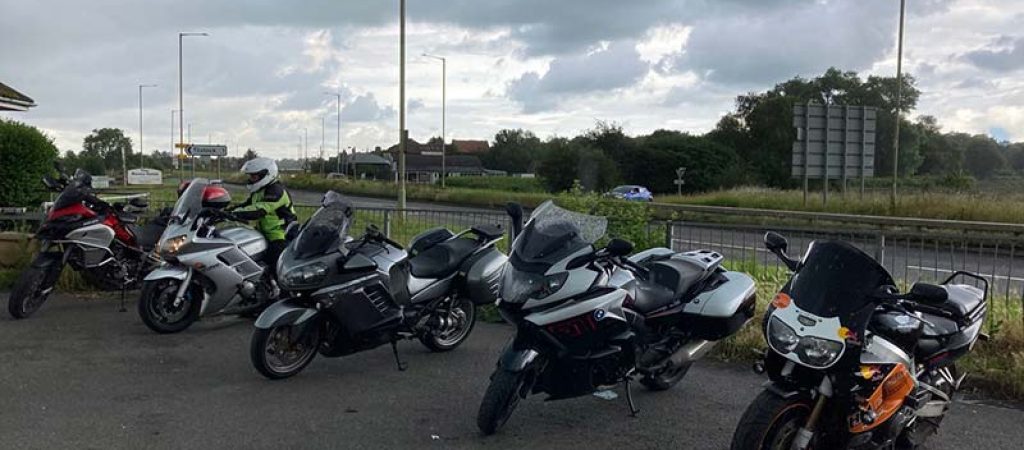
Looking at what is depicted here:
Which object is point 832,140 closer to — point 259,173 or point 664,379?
point 259,173

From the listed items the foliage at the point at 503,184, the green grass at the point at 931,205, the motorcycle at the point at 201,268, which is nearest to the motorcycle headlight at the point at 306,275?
the motorcycle at the point at 201,268

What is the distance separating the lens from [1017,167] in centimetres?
4259

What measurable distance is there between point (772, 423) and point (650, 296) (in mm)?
1540

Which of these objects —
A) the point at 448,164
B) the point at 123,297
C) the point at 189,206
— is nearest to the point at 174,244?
the point at 189,206

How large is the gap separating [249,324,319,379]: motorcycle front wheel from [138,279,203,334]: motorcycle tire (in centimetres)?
190

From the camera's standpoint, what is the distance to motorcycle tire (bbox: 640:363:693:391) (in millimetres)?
5524

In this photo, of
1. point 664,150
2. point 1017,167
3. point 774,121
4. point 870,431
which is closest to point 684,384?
point 870,431

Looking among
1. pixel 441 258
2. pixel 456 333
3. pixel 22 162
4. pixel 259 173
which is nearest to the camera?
pixel 441 258

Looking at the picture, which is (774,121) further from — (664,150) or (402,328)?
(402,328)

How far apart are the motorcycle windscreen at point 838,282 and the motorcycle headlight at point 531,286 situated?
1280 millimetres

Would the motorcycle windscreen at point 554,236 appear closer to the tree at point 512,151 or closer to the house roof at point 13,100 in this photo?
the house roof at point 13,100

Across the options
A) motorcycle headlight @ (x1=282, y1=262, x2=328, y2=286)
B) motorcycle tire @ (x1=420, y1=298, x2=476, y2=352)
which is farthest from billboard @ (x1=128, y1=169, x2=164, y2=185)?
motorcycle headlight @ (x1=282, y1=262, x2=328, y2=286)

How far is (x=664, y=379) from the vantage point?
5.71 metres

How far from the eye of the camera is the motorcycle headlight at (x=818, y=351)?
3611mm
